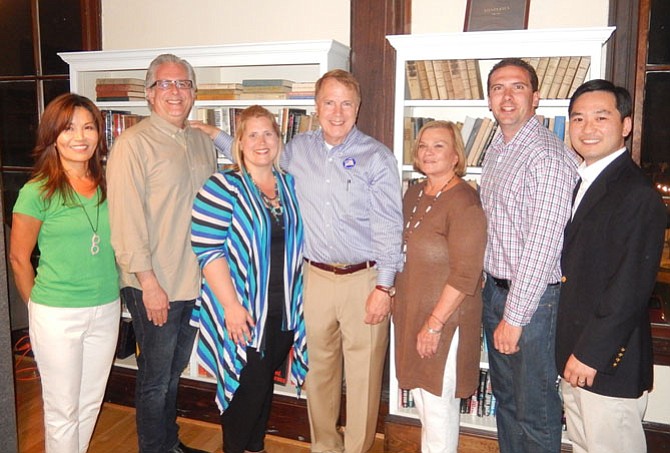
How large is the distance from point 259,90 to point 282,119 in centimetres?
19

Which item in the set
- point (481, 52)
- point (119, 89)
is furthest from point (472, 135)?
point (119, 89)

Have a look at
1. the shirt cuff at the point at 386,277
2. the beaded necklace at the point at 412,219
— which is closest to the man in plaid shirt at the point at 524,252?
the beaded necklace at the point at 412,219

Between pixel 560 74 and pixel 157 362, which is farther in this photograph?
pixel 560 74

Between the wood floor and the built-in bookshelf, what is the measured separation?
1.57 meters

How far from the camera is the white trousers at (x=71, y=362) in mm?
1979

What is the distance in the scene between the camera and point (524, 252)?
1.87m

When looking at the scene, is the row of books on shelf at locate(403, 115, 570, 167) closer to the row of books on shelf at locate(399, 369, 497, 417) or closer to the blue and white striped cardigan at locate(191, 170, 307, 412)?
the blue and white striped cardigan at locate(191, 170, 307, 412)

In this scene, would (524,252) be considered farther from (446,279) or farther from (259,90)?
(259,90)

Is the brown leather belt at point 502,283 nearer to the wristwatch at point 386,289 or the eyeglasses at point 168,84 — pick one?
the wristwatch at point 386,289

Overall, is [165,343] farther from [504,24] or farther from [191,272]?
[504,24]

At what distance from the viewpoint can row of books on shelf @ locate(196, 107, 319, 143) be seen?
2.91 m

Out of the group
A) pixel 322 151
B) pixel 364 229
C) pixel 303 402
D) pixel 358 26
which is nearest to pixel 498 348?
pixel 364 229

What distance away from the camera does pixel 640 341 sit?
1731 mm

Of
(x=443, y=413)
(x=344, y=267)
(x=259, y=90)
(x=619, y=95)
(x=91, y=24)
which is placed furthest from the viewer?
(x=91, y=24)
